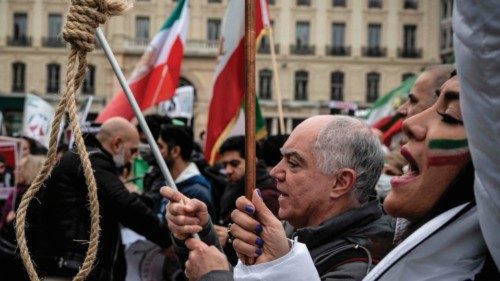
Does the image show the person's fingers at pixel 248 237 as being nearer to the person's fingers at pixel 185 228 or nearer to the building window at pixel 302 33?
the person's fingers at pixel 185 228

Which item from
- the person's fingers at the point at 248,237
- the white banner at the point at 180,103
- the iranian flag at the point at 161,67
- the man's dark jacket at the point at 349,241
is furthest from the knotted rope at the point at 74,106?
the white banner at the point at 180,103

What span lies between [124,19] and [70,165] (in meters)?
35.7

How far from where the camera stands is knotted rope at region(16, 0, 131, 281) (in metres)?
1.69

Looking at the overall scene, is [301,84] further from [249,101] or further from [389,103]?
[249,101]

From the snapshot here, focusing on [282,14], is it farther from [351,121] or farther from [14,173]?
[351,121]

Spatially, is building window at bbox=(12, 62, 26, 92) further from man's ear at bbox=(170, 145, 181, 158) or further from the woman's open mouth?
the woman's open mouth

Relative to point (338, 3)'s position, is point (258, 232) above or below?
below

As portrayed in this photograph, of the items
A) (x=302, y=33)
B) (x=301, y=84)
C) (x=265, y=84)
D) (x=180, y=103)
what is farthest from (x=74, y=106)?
(x=302, y=33)

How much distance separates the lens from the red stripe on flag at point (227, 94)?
5.63 meters

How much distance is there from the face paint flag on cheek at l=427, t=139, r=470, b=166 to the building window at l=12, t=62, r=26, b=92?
38949 mm

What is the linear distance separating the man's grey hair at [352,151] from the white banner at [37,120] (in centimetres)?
625

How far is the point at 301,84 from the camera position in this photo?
39.9 metres

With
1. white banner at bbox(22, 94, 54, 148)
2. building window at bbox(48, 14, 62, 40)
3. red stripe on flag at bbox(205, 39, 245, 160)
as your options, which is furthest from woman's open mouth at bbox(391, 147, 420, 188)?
building window at bbox(48, 14, 62, 40)

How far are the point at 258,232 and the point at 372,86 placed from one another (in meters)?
Answer: 39.5
